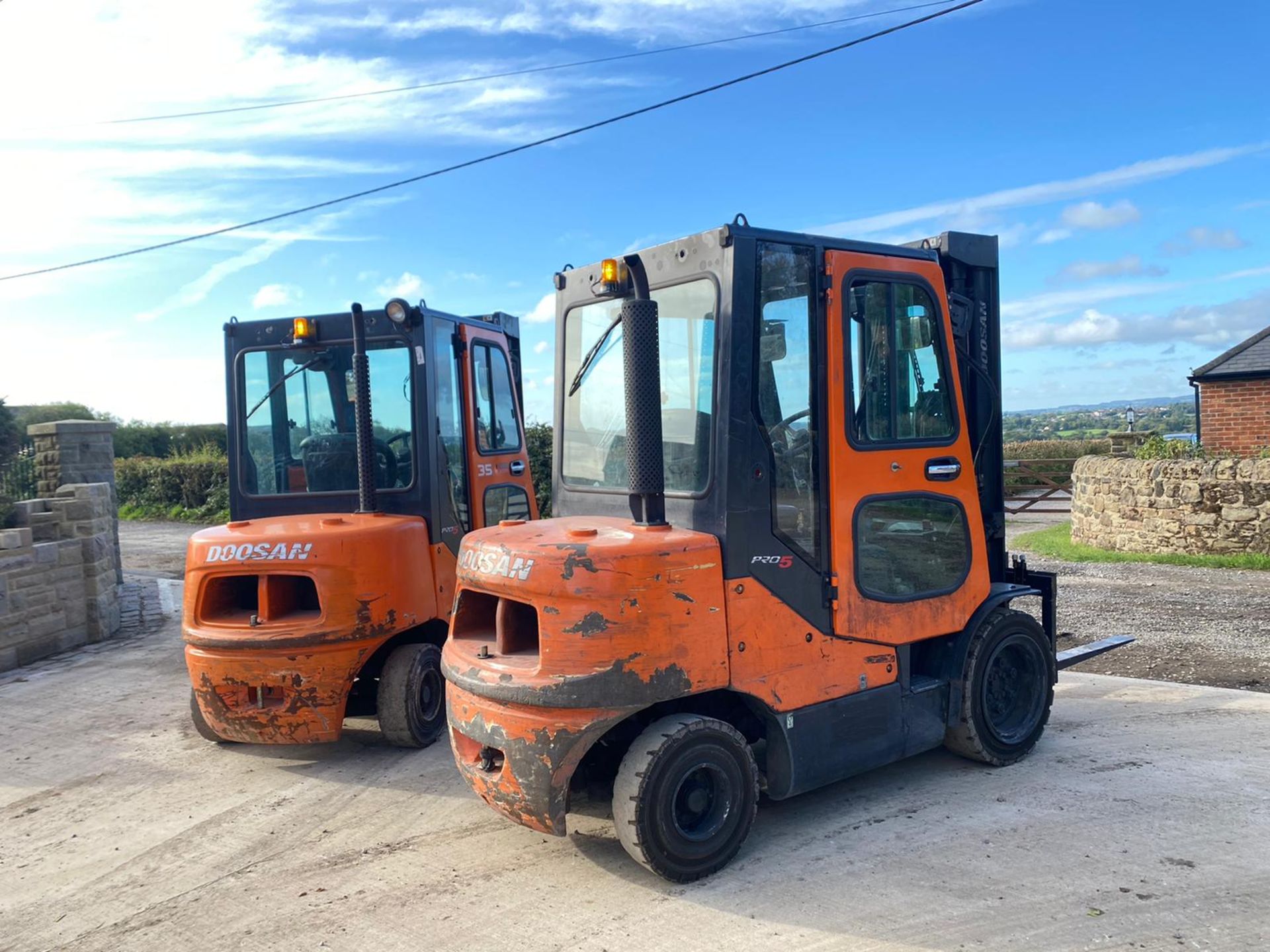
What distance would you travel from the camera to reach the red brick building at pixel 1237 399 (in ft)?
63.3

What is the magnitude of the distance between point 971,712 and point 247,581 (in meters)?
4.32

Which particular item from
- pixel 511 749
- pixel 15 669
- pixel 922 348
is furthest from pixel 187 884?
pixel 15 669

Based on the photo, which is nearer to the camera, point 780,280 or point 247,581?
point 780,280

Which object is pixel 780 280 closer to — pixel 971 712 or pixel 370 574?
pixel 971 712

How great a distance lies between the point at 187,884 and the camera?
4406 mm

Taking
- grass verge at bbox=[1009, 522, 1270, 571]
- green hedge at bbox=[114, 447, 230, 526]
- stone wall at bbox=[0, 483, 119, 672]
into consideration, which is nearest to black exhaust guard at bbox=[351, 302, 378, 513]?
stone wall at bbox=[0, 483, 119, 672]

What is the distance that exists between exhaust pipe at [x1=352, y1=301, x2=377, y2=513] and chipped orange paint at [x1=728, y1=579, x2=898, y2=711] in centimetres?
289

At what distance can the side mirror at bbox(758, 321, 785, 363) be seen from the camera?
4.37m

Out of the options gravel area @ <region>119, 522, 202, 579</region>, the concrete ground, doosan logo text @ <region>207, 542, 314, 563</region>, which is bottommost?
the concrete ground

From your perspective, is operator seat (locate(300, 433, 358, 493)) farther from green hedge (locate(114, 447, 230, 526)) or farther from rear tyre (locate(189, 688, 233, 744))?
green hedge (locate(114, 447, 230, 526))

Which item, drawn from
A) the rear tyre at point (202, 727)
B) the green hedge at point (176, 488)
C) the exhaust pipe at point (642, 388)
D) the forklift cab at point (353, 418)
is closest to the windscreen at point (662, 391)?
the exhaust pipe at point (642, 388)

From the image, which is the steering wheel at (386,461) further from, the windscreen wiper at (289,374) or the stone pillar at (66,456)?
the stone pillar at (66,456)

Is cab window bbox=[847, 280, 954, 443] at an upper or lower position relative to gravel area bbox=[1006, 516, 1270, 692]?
upper

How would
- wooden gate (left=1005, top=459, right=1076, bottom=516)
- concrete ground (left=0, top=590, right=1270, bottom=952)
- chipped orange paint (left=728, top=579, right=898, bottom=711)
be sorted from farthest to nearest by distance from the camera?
wooden gate (left=1005, top=459, right=1076, bottom=516), chipped orange paint (left=728, top=579, right=898, bottom=711), concrete ground (left=0, top=590, right=1270, bottom=952)
